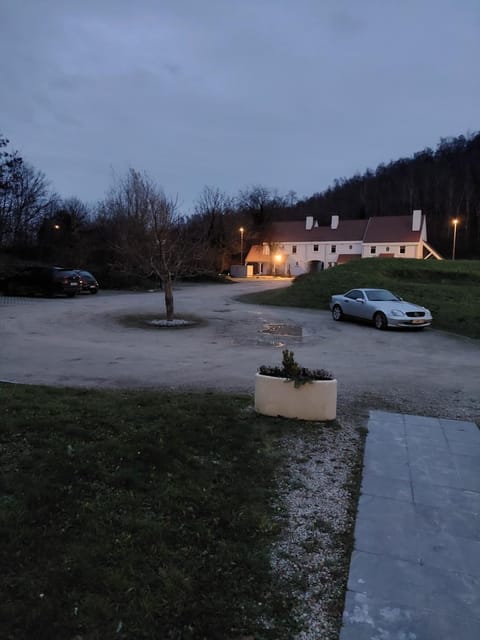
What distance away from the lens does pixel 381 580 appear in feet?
9.27

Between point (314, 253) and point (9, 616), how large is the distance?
63765mm

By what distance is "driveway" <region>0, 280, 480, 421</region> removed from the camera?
26.3 ft

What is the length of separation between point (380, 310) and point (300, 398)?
11.4 m

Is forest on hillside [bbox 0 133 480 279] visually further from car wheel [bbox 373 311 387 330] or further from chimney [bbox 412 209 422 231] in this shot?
chimney [bbox 412 209 422 231]

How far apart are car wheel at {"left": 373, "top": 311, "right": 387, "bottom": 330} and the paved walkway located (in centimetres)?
1106

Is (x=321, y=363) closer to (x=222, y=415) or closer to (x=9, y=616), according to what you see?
(x=222, y=415)

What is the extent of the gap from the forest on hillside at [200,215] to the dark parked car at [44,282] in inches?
133

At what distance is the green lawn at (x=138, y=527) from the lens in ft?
7.72

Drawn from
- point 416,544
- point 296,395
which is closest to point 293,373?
point 296,395

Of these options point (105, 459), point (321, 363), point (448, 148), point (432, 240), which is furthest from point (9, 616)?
point (448, 148)

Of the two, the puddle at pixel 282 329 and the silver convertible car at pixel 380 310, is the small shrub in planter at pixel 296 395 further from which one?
the silver convertible car at pixel 380 310

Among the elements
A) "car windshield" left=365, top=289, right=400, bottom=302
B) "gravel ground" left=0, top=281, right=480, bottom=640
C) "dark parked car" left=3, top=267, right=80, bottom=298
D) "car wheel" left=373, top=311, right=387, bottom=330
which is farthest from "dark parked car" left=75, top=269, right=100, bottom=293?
"car wheel" left=373, top=311, right=387, bottom=330

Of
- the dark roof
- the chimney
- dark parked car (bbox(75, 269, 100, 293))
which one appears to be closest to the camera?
dark parked car (bbox(75, 269, 100, 293))

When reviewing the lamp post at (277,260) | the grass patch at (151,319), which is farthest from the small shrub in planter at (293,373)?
the lamp post at (277,260)
